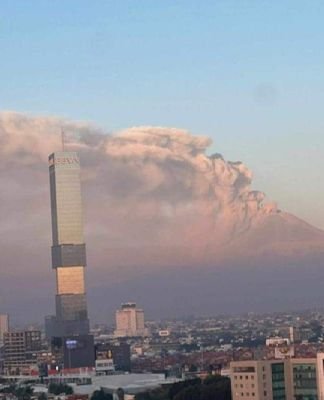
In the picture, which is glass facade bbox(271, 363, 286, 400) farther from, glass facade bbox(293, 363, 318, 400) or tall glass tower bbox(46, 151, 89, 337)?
tall glass tower bbox(46, 151, 89, 337)

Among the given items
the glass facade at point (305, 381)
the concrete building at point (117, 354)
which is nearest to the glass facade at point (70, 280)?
the concrete building at point (117, 354)

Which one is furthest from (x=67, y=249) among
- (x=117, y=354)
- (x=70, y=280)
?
(x=117, y=354)

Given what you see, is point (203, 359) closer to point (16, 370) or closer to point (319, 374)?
point (16, 370)

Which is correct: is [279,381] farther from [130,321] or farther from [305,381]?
[130,321]

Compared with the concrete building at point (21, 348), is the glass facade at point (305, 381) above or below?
below

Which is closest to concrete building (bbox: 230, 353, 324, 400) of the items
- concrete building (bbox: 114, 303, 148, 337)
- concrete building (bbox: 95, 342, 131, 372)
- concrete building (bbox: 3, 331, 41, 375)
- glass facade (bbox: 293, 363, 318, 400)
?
glass facade (bbox: 293, 363, 318, 400)

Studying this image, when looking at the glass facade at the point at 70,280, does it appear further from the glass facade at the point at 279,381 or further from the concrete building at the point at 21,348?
the glass facade at the point at 279,381
